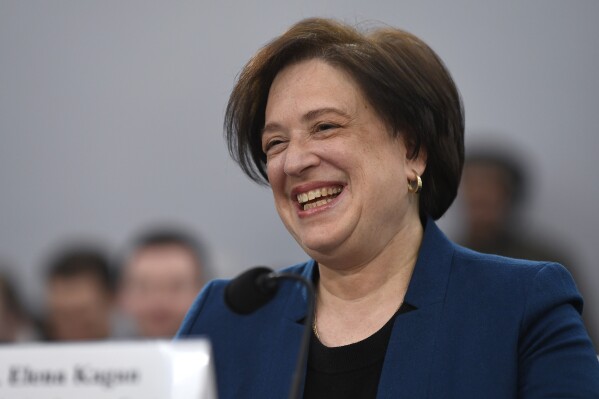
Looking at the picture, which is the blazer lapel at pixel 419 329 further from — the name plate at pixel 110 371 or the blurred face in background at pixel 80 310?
the blurred face in background at pixel 80 310

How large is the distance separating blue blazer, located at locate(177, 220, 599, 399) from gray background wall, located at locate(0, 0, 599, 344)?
1647 mm

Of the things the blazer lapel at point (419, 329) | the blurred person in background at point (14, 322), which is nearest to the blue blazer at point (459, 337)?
the blazer lapel at point (419, 329)

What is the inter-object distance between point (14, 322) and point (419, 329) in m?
2.38

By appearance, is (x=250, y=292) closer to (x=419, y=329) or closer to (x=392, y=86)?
(x=419, y=329)

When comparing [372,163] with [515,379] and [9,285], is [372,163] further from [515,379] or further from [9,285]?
[9,285]

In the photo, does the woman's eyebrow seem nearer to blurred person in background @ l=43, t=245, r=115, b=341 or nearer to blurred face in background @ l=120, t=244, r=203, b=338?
blurred face in background @ l=120, t=244, r=203, b=338

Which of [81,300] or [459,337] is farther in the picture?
[81,300]

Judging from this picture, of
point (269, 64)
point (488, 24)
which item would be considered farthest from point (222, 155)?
point (269, 64)

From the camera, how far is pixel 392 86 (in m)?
2.04

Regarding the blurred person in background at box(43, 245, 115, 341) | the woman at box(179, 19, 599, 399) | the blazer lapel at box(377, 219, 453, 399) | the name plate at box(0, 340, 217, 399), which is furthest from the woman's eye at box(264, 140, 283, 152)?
the blurred person in background at box(43, 245, 115, 341)

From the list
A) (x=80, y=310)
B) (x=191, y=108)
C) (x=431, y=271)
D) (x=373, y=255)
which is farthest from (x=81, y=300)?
(x=431, y=271)

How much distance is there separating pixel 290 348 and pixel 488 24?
86.8 inches

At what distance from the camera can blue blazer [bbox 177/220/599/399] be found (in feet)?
5.74

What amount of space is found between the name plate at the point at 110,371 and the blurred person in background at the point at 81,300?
7.61 ft
